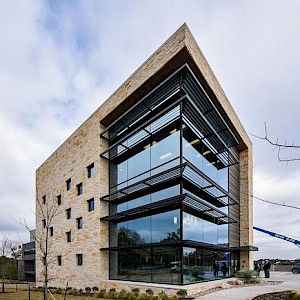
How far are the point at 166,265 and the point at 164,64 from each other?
998 cm

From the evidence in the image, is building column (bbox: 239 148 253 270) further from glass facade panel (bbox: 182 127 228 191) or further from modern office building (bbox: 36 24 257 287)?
glass facade panel (bbox: 182 127 228 191)

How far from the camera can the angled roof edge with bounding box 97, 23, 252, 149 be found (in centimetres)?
1548

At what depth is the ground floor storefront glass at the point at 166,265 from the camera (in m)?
15.8

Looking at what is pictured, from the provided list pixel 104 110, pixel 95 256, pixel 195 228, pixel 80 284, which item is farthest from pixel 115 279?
pixel 104 110

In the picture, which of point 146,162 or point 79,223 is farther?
point 79,223

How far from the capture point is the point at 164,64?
52.7 feet

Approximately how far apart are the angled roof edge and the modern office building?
0.07 metres

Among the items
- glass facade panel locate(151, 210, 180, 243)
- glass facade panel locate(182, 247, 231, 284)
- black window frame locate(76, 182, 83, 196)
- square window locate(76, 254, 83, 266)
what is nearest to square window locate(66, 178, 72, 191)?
black window frame locate(76, 182, 83, 196)

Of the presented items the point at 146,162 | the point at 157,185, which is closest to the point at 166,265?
the point at 157,185

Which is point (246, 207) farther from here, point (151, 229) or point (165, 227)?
point (165, 227)

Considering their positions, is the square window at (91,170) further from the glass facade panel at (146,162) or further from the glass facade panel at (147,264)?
the glass facade panel at (147,264)

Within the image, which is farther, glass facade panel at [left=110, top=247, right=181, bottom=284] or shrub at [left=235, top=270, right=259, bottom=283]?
shrub at [left=235, top=270, right=259, bottom=283]

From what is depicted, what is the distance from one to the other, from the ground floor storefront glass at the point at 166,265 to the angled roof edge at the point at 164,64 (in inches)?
341

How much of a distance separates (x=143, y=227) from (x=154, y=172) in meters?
3.33
